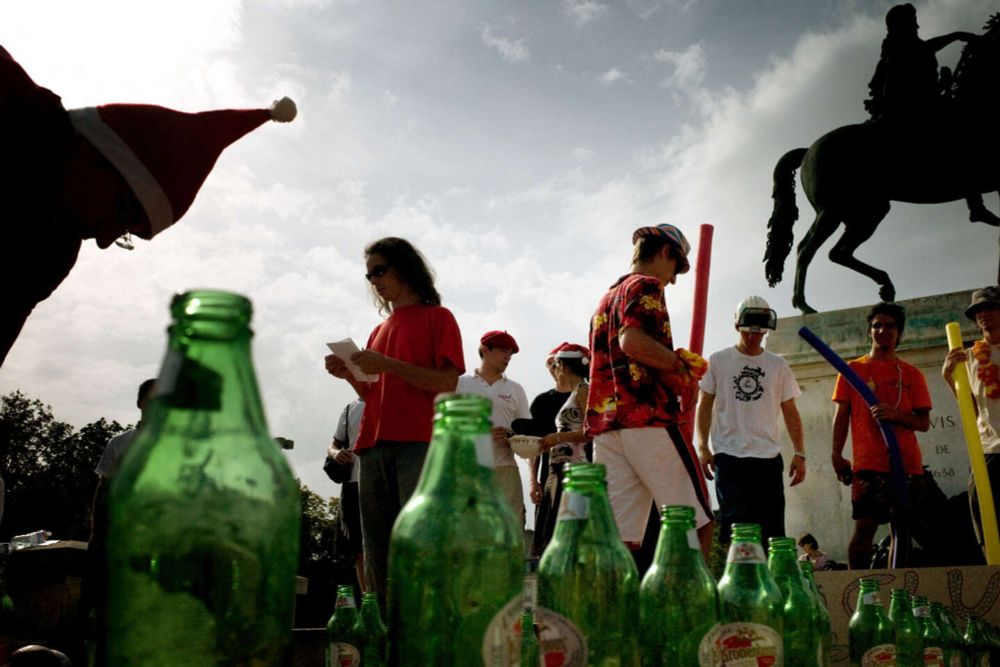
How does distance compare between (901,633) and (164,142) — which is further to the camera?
(901,633)

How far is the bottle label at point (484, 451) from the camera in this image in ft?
3.52

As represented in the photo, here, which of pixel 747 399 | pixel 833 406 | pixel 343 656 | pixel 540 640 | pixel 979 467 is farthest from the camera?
pixel 833 406

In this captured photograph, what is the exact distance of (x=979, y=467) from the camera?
16.0ft

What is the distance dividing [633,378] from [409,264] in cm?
116

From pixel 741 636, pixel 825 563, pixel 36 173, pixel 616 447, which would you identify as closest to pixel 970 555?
pixel 825 563

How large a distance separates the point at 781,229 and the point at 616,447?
6951mm

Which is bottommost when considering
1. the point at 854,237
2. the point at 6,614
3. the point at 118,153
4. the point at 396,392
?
the point at 6,614

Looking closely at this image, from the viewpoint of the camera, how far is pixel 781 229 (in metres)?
9.55

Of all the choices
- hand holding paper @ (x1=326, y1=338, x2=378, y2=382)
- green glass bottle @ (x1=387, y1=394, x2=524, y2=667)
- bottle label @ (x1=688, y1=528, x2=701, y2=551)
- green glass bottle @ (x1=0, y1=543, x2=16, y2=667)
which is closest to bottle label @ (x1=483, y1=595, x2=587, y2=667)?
green glass bottle @ (x1=387, y1=394, x2=524, y2=667)

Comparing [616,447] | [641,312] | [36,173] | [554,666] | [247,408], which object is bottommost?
[554,666]

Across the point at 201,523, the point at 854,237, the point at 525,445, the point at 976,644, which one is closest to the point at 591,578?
the point at 201,523

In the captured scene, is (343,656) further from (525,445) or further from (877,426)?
(877,426)

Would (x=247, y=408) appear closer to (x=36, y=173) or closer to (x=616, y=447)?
(x=36, y=173)

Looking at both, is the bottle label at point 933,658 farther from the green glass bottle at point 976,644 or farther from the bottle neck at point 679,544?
the bottle neck at point 679,544
